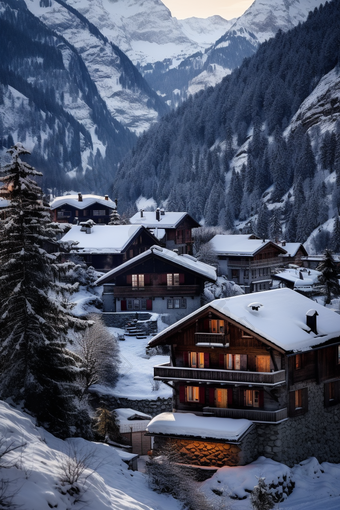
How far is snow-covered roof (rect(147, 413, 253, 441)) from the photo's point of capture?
30.8 metres

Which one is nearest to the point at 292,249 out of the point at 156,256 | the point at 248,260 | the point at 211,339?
the point at 248,260

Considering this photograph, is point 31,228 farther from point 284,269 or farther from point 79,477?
point 284,269

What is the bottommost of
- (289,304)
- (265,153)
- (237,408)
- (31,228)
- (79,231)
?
(237,408)

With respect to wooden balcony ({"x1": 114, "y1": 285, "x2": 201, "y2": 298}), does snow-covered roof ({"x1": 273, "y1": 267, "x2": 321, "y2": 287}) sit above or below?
above

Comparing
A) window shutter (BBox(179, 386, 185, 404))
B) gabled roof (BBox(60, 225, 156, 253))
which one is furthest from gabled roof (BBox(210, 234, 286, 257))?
window shutter (BBox(179, 386, 185, 404))

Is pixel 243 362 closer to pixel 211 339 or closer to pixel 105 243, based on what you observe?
pixel 211 339

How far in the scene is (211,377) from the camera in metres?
33.5

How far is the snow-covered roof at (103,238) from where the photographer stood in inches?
2672

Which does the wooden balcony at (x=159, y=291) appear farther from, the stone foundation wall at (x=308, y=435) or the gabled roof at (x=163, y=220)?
the gabled roof at (x=163, y=220)

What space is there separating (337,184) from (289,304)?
10852cm

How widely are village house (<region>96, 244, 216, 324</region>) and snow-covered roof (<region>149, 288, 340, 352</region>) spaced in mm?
19580

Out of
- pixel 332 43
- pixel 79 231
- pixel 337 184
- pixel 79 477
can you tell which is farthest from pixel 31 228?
pixel 332 43

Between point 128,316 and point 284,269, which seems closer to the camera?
point 128,316

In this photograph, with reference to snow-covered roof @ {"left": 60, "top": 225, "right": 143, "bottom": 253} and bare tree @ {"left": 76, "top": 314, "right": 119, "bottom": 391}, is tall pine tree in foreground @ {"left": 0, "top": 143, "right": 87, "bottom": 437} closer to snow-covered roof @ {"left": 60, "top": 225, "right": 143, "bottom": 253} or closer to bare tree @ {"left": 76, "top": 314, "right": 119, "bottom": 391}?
bare tree @ {"left": 76, "top": 314, "right": 119, "bottom": 391}
